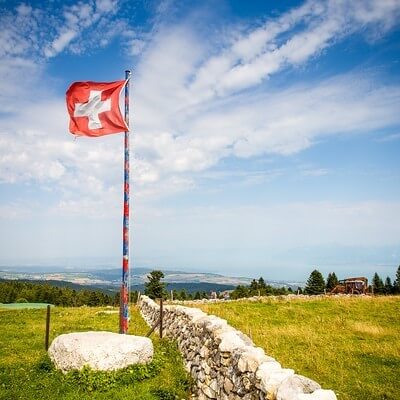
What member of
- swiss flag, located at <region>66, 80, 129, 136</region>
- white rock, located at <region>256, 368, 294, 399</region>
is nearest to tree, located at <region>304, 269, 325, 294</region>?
swiss flag, located at <region>66, 80, 129, 136</region>

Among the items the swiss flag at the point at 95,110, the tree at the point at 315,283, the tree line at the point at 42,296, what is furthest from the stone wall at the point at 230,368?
the tree line at the point at 42,296

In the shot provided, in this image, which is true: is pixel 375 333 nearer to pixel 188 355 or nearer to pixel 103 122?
pixel 188 355

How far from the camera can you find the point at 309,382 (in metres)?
6.04

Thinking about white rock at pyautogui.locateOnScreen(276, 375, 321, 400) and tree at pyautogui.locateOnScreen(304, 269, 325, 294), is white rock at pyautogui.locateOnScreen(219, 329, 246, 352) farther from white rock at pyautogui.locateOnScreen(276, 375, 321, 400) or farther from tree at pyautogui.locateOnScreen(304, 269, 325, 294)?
tree at pyautogui.locateOnScreen(304, 269, 325, 294)

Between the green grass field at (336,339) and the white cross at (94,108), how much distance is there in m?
10.8

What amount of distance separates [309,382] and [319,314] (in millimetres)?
20703

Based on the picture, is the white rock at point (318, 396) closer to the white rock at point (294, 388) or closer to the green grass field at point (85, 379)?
the white rock at point (294, 388)

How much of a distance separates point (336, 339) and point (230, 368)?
423 inches

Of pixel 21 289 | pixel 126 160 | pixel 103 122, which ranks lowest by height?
pixel 21 289

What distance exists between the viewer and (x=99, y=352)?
11078 mm

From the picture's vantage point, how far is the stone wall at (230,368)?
5965mm

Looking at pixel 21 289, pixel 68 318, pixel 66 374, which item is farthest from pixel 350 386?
pixel 21 289

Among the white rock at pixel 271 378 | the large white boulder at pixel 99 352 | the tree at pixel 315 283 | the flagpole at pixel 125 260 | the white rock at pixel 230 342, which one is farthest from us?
the tree at pixel 315 283

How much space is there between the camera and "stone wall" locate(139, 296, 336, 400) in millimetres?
5965
